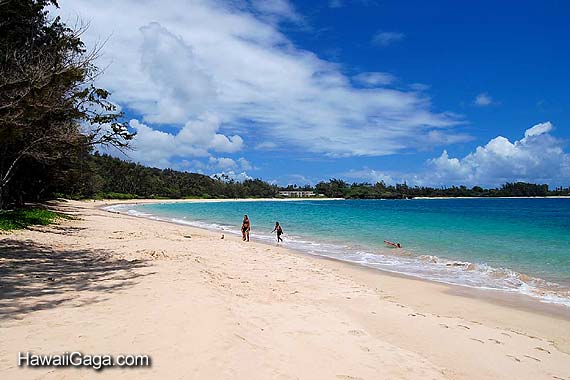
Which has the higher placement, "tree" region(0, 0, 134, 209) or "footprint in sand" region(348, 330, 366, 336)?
"tree" region(0, 0, 134, 209)

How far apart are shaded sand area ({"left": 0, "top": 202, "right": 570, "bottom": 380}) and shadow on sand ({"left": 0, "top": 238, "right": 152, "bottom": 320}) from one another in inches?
1.1

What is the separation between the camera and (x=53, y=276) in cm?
838

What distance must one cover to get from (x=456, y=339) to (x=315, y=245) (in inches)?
649

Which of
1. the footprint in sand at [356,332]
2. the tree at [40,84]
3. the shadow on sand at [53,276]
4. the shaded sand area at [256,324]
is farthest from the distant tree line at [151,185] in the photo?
the footprint in sand at [356,332]

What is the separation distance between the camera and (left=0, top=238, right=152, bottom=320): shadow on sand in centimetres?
643

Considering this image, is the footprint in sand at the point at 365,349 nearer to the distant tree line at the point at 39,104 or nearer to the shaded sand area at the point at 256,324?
the shaded sand area at the point at 256,324

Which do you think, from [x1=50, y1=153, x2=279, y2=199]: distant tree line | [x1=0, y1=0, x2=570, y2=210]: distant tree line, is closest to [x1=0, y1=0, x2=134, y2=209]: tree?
[x1=0, y1=0, x2=570, y2=210]: distant tree line

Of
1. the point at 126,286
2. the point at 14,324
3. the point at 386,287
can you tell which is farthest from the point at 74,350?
the point at 386,287

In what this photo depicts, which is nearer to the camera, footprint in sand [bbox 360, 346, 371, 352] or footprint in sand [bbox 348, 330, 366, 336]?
footprint in sand [bbox 360, 346, 371, 352]

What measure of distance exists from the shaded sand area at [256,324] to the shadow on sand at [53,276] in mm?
28

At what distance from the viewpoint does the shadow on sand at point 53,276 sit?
643cm

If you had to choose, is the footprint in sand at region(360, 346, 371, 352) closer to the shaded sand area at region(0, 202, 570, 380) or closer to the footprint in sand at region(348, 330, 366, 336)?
the shaded sand area at region(0, 202, 570, 380)

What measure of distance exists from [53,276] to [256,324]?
4.92 metres

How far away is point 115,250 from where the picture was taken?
43.9 feet
